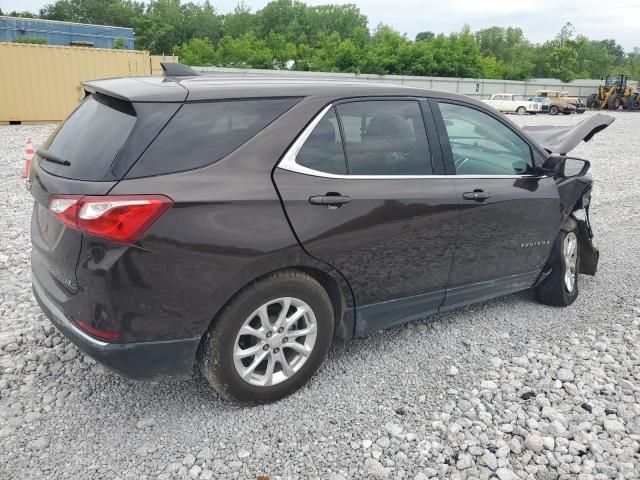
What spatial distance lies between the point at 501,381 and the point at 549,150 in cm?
211

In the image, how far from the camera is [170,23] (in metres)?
73.4

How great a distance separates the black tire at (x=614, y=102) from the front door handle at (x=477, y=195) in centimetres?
4677

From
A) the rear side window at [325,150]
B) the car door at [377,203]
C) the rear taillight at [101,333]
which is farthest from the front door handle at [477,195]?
the rear taillight at [101,333]

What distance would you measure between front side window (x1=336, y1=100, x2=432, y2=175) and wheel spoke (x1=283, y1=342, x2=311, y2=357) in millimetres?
1006

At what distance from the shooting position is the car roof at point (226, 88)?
8.96ft

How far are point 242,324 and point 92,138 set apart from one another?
3.95ft

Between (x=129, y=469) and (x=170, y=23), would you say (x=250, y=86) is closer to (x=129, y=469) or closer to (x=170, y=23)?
(x=129, y=469)

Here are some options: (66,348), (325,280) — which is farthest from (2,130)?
(325,280)

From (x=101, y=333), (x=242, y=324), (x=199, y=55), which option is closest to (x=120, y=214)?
(x=101, y=333)

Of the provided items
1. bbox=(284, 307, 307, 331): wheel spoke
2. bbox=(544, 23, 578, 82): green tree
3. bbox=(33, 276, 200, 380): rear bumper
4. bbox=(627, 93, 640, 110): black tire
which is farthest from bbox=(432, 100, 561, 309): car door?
Answer: bbox=(544, 23, 578, 82): green tree

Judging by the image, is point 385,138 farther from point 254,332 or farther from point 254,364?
point 254,364

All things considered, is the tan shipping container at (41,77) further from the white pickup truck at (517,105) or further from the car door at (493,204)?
the white pickup truck at (517,105)

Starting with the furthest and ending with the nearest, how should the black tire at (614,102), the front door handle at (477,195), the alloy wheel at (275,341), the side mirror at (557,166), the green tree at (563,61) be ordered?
the green tree at (563,61)
the black tire at (614,102)
the side mirror at (557,166)
the front door handle at (477,195)
the alloy wheel at (275,341)

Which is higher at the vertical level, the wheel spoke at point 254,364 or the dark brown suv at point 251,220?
the dark brown suv at point 251,220
